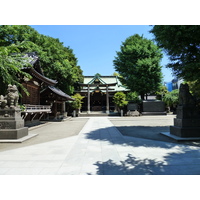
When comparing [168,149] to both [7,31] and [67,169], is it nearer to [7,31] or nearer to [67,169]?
[67,169]

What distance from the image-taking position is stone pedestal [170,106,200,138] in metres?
8.28

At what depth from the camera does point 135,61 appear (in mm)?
30344

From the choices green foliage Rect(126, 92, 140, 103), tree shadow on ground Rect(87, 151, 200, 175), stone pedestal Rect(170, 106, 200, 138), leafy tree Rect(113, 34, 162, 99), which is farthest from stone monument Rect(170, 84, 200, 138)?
green foliage Rect(126, 92, 140, 103)

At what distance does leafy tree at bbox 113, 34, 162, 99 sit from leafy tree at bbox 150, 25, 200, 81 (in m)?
19.0

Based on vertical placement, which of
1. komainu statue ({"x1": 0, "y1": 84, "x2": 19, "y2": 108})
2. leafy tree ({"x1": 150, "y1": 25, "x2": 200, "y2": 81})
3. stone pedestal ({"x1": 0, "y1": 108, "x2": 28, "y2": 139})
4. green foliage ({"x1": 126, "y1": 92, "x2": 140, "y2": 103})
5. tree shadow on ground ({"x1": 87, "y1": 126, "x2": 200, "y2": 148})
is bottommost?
tree shadow on ground ({"x1": 87, "y1": 126, "x2": 200, "y2": 148})

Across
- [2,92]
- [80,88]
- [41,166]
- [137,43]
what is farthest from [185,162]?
[80,88]

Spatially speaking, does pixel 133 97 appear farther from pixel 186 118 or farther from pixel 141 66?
pixel 186 118

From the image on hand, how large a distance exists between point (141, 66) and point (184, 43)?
66.5ft

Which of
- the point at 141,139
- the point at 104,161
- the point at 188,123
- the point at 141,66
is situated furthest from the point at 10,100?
the point at 141,66

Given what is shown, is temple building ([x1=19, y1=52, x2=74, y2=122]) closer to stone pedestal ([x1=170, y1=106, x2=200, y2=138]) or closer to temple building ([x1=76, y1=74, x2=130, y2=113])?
temple building ([x1=76, y1=74, x2=130, y2=113])

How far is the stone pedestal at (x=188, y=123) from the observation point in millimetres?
8281

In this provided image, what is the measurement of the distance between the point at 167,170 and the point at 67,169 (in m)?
2.92

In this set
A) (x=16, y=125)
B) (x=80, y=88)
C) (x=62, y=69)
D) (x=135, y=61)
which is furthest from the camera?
(x=80, y=88)

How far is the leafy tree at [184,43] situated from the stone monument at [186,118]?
108 centimetres
